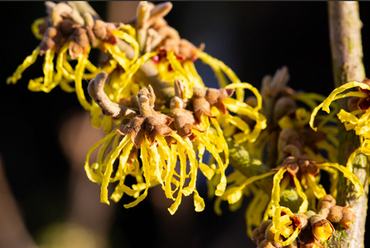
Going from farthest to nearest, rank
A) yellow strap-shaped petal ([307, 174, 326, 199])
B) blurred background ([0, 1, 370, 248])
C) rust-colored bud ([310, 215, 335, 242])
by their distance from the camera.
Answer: blurred background ([0, 1, 370, 248]), yellow strap-shaped petal ([307, 174, 326, 199]), rust-colored bud ([310, 215, 335, 242])

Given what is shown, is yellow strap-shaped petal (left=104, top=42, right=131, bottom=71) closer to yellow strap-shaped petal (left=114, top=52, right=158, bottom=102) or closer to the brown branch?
yellow strap-shaped petal (left=114, top=52, right=158, bottom=102)

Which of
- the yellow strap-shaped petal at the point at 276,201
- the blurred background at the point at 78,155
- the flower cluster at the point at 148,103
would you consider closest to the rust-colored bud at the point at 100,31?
the flower cluster at the point at 148,103

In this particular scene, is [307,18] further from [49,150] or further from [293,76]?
[49,150]

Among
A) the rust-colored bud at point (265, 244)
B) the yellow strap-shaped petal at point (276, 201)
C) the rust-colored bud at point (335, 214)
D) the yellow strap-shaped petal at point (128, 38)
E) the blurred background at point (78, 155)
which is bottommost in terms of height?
the blurred background at point (78, 155)

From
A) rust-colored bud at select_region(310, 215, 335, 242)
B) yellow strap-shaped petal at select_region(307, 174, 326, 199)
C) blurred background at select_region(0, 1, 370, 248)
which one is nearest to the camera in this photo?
rust-colored bud at select_region(310, 215, 335, 242)

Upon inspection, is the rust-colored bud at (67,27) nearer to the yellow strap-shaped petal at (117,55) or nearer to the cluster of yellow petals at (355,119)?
the yellow strap-shaped petal at (117,55)

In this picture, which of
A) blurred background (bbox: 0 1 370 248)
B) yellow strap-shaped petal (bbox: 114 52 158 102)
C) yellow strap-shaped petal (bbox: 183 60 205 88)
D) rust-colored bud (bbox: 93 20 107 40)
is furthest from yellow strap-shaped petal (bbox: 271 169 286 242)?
blurred background (bbox: 0 1 370 248)
